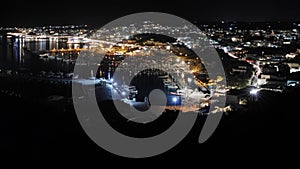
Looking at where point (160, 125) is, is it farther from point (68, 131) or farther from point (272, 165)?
point (272, 165)

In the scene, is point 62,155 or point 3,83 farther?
point 3,83

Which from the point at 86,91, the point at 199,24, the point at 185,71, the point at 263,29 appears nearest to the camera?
the point at 86,91

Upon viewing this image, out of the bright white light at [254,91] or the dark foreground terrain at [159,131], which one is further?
the bright white light at [254,91]

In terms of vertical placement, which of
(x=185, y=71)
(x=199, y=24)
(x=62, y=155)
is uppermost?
(x=199, y=24)

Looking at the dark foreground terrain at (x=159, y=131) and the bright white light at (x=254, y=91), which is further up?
the bright white light at (x=254, y=91)

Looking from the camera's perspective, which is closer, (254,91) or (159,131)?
(159,131)

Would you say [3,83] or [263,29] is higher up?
[263,29]

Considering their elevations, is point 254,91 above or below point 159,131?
above

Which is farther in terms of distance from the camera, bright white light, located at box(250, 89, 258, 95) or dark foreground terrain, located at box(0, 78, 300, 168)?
bright white light, located at box(250, 89, 258, 95)

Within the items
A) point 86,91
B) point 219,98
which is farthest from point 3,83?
point 219,98

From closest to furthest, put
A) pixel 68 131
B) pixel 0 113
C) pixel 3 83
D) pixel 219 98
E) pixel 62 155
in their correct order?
pixel 62 155
pixel 68 131
pixel 0 113
pixel 219 98
pixel 3 83

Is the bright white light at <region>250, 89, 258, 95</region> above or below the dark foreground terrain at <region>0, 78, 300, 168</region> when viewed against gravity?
above
